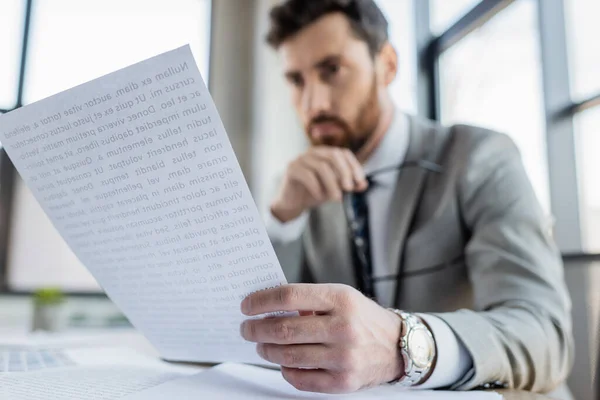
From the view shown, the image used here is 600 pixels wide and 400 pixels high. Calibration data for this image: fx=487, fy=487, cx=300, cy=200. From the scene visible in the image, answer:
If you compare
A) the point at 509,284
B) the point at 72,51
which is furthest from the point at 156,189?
the point at 72,51

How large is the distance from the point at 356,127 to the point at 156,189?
0.78 m

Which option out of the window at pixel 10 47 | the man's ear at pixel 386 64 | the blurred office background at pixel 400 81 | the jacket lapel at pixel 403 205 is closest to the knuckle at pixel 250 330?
the blurred office background at pixel 400 81

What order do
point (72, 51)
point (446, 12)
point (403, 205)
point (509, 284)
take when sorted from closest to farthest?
point (509, 284)
point (403, 205)
point (446, 12)
point (72, 51)

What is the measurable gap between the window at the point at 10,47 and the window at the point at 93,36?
49 millimetres

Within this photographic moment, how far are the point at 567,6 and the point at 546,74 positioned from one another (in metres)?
0.19

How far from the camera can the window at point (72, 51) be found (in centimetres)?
191

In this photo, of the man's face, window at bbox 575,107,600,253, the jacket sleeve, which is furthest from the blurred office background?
the man's face

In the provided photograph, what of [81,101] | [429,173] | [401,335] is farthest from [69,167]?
[429,173]

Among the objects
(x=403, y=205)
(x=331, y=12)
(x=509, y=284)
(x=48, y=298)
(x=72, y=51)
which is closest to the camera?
(x=509, y=284)

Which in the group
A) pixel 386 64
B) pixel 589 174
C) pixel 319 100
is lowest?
pixel 589 174

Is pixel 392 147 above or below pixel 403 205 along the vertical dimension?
above

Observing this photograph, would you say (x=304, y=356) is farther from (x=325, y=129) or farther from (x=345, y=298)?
(x=325, y=129)

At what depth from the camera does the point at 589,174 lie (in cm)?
116

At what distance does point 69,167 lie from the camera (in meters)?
0.39
